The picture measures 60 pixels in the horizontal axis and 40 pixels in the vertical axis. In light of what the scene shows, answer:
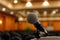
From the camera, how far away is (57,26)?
2509 cm

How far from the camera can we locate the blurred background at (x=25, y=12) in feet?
40.9

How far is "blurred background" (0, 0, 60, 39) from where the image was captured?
12456 millimetres

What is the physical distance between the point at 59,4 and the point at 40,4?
1656mm

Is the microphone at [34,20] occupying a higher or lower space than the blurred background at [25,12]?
lower

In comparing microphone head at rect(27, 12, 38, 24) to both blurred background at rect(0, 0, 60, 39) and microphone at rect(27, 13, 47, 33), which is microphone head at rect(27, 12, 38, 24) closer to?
microphone at rect(27, 13, 47, 33)

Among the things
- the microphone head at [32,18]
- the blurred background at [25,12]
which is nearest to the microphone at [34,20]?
the microphone head at [32,18]

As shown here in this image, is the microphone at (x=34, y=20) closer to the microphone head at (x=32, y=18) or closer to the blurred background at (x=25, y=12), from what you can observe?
the microphone head at (x=32, y=18)

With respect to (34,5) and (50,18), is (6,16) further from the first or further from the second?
(50,18)

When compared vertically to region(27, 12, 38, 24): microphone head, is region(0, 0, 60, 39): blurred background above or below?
above

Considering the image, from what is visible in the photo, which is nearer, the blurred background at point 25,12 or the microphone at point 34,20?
the microphone at point 34,20

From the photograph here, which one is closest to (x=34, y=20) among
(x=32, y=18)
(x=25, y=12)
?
(x=32, y=18)

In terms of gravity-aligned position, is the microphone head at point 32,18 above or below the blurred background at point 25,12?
below

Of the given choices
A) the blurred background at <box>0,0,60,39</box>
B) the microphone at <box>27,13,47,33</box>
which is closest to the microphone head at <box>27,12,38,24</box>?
the microphone at <box>27,13,47,33</box>

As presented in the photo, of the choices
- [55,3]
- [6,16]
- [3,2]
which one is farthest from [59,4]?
[6,16]
